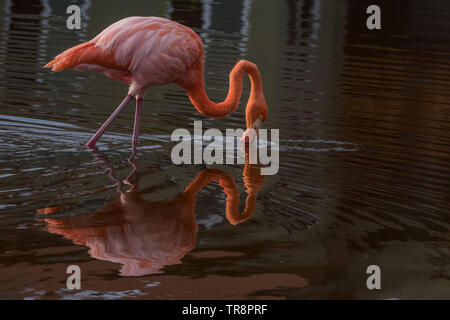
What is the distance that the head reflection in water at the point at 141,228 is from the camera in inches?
171

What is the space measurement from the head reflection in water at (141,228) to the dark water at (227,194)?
14 millimetres

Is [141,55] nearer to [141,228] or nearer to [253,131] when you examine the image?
[253,131]

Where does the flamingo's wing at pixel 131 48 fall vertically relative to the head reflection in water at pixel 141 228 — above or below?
above

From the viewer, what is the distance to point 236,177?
6.36m

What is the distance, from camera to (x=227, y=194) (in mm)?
5812

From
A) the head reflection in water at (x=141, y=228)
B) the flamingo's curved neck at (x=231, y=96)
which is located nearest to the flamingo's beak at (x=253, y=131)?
the flamingo's curved neck at (x=231, y=96)

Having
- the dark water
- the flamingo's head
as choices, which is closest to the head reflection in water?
the dark water

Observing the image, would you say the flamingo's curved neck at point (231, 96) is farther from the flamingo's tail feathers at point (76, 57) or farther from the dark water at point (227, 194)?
the flamingo's tail feathers at point (76, 57)

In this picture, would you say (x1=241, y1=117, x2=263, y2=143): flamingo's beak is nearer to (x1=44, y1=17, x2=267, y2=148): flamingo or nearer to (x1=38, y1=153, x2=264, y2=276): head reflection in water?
(x1=44, y1=17, x2=267, y2=148): flamingo

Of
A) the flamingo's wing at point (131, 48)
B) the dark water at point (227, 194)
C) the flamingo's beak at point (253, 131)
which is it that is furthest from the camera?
the flamingo's beak at point (253, 131)

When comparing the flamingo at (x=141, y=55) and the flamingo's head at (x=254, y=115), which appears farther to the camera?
the flamingo's head at (x=254, y=115)

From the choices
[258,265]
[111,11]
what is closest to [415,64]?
[111,11]

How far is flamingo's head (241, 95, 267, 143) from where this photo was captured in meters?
7.27

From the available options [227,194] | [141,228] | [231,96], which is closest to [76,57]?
[231,96]
